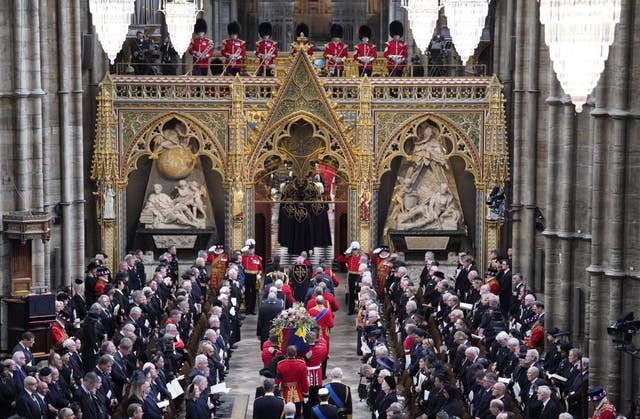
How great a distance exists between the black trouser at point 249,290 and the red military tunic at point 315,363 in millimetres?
10995

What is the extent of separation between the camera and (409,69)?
53312mm

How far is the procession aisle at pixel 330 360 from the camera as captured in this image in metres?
35.4

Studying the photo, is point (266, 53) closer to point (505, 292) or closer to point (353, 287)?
point (353, 287)

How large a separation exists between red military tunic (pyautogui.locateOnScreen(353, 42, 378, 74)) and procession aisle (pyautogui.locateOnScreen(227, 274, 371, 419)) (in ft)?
25.0

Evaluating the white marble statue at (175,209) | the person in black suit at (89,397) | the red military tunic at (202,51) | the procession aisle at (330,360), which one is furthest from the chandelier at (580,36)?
the red military tunic at (202,51)

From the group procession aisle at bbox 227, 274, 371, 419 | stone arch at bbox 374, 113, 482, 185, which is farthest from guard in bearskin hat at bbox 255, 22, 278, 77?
procession aisle at bbox 227, 274, 371, 419

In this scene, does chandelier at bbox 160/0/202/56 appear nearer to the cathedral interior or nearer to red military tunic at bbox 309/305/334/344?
the cathedral interior

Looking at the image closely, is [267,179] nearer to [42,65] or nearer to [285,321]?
[42,65]

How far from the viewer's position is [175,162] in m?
46.6

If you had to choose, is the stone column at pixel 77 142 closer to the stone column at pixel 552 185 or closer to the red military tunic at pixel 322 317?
the red military tunic at pixel 322 317

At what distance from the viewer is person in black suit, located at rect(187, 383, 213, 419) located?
2878cm

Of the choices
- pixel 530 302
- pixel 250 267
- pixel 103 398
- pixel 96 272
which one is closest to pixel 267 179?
pixel 250 267

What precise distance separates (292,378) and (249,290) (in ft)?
41.8

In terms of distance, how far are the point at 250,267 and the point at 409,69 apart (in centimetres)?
1220
